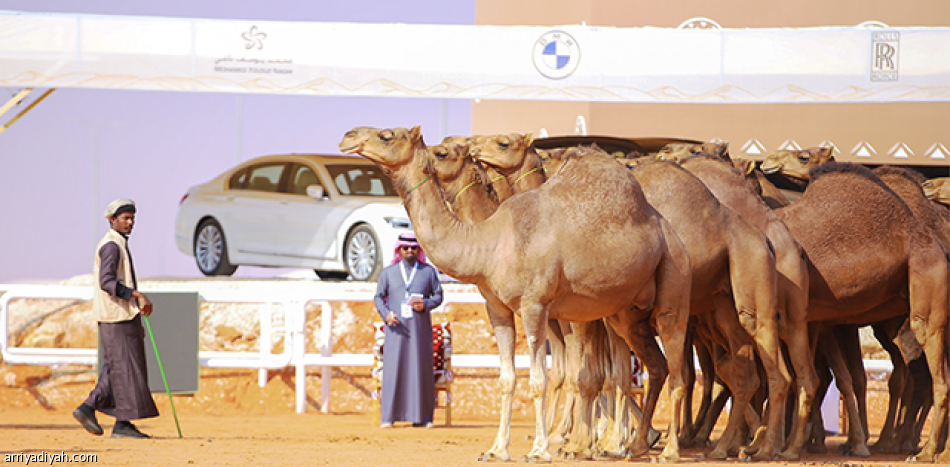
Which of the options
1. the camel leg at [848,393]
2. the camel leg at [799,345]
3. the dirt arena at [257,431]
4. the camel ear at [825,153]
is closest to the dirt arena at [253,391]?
the dirt arena at [257,431]

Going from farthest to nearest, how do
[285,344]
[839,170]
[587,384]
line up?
[285,344] → [839,170] → [587,384]

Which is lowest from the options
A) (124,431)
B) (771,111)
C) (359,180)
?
(124,431)

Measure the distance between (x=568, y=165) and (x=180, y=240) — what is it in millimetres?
10059

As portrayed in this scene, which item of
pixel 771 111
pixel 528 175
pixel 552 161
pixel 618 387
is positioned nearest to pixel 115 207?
pixel 528 175

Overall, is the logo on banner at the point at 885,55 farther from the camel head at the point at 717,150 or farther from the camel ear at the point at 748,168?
the camel ear at the point at 748,168

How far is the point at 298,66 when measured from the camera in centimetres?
1528

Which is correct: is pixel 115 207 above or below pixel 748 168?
below

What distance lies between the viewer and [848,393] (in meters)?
11.2

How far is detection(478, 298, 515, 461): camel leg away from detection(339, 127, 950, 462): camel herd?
0.05 feet

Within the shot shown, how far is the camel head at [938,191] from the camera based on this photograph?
12211mm

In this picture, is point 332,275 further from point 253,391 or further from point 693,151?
point 693,151

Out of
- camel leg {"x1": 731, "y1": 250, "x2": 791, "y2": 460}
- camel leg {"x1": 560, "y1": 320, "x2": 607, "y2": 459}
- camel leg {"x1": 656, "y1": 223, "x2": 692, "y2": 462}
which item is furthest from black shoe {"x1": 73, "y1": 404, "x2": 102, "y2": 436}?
camel leg {"x1": 731, "y1": 250, "x2": 791, "y2": 460}

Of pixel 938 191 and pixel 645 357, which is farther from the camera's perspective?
pixel 938 191

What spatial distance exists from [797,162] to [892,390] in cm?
216
